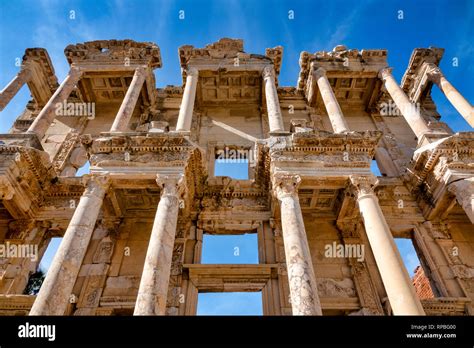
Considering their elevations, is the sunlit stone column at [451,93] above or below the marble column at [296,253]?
above

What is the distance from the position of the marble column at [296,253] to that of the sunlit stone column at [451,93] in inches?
366

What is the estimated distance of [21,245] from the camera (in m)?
12.4

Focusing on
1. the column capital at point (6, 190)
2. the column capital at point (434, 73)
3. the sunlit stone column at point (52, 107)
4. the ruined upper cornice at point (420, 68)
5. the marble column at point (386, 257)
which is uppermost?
the ruined upper cornice at point (420, 68)

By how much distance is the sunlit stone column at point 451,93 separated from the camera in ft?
47.5

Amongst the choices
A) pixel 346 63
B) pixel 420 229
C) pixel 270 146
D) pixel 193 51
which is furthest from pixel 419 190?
pixel 193 51

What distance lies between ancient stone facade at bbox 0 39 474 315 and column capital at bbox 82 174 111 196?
43mm

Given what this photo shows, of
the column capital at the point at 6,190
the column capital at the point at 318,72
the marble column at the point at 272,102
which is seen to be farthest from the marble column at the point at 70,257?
the column capital at the point at 318,72

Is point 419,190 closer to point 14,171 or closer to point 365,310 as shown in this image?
point 365,310

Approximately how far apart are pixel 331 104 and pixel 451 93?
6092 mm

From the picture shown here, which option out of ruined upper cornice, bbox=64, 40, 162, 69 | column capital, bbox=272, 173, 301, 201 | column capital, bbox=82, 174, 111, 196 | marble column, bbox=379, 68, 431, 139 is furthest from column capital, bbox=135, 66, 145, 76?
marble column, bbox=379, 68, 431, 139

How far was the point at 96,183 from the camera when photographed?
1097cm

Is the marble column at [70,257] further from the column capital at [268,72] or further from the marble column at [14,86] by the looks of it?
the column capital at [268,72]

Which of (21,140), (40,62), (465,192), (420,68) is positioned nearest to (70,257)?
(21,140)

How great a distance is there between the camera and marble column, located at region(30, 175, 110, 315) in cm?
813
